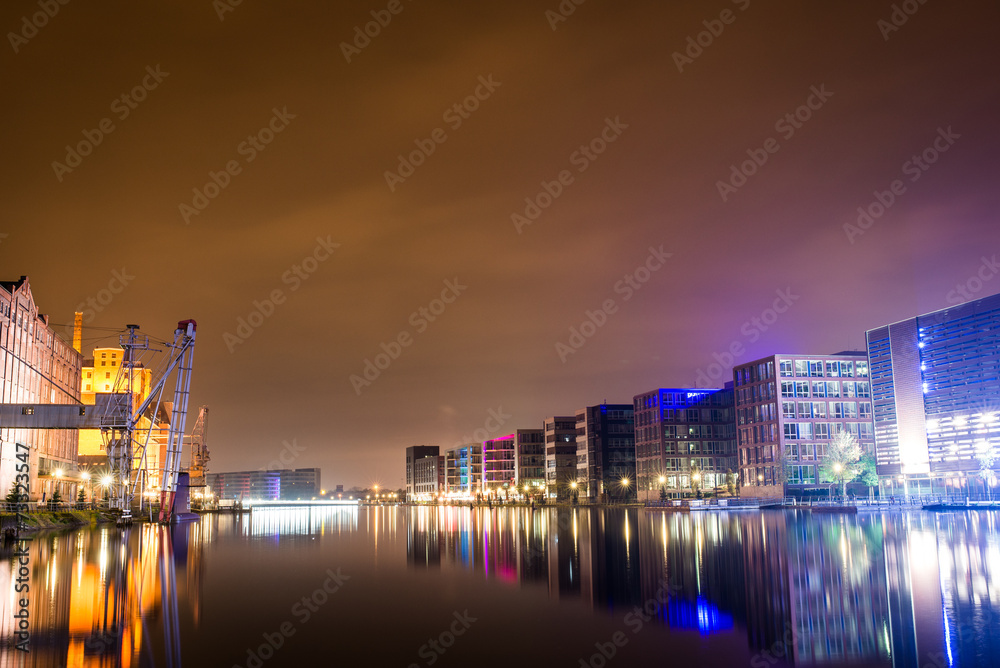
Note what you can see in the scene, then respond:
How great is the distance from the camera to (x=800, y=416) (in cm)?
14900

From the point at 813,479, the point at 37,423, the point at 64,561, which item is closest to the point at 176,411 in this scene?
the point at 37,423

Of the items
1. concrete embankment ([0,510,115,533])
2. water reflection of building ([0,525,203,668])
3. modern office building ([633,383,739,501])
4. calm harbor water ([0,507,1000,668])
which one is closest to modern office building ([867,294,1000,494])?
modern office building ([633,383,739,501])

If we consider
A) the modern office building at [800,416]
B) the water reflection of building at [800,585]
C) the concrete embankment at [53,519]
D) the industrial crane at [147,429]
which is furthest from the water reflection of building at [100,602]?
the modern office building at [800,416]

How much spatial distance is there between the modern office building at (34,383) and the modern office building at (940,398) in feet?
518

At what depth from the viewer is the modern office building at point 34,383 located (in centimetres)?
8625

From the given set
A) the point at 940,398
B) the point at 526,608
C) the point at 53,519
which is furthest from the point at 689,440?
the point at 526,608

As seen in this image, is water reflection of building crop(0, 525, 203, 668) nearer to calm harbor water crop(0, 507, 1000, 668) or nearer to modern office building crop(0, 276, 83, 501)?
calm harbor water crop(0, 507, 1000, 668)

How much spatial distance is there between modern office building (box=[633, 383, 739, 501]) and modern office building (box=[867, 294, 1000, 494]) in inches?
1439

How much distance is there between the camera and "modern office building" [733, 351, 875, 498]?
480 ft

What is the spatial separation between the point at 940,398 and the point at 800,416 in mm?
58567

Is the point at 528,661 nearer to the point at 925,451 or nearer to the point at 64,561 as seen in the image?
the point at 64,561

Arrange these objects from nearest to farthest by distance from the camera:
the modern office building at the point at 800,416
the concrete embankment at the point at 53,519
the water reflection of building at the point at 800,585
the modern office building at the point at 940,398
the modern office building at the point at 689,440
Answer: the water reflection of building at the point at 800,585, the concrete embankment at the point at 53,519, the modern office building at the point at 800,416, the modern office building at the point at 940,398, the modern office building at the point at 689,440

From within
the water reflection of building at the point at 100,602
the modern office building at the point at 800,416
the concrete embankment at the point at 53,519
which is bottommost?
the concrete embankment at the point at 53,519

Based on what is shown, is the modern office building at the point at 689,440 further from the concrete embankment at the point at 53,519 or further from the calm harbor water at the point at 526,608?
the calm harbor water at the point at 526,608
